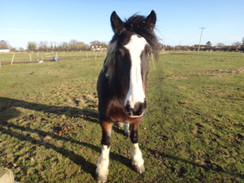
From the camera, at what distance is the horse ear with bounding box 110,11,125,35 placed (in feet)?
7.25

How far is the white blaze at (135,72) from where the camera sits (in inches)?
68.9

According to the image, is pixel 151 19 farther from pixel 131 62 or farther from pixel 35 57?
pixel 35 57

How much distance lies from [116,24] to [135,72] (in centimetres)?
88

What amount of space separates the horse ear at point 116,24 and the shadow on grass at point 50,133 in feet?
8.08

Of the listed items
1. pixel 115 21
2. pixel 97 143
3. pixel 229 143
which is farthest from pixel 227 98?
pixel 115 21

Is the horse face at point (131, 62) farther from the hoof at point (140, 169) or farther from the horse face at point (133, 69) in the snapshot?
the hoof at point (140, 169)

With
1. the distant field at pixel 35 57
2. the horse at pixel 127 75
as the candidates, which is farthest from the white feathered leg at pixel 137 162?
the distant field at pixel 35 57

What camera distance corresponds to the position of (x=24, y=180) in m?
2.67

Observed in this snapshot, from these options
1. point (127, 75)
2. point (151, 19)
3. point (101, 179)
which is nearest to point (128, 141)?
point (101, 179)

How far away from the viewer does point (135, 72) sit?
1.86 m

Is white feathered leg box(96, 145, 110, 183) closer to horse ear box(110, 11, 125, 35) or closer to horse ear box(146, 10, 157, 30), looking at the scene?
horse ear box(110, 11, 125, 35)

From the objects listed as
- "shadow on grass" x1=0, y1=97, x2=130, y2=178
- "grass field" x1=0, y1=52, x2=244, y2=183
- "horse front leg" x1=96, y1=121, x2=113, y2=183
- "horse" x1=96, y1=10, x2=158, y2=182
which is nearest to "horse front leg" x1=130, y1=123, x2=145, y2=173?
"horse" x1=96, y1=10, x2=158, y2=182

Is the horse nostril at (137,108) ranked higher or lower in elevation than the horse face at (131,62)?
lower

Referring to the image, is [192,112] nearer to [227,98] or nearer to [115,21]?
[227,98]
